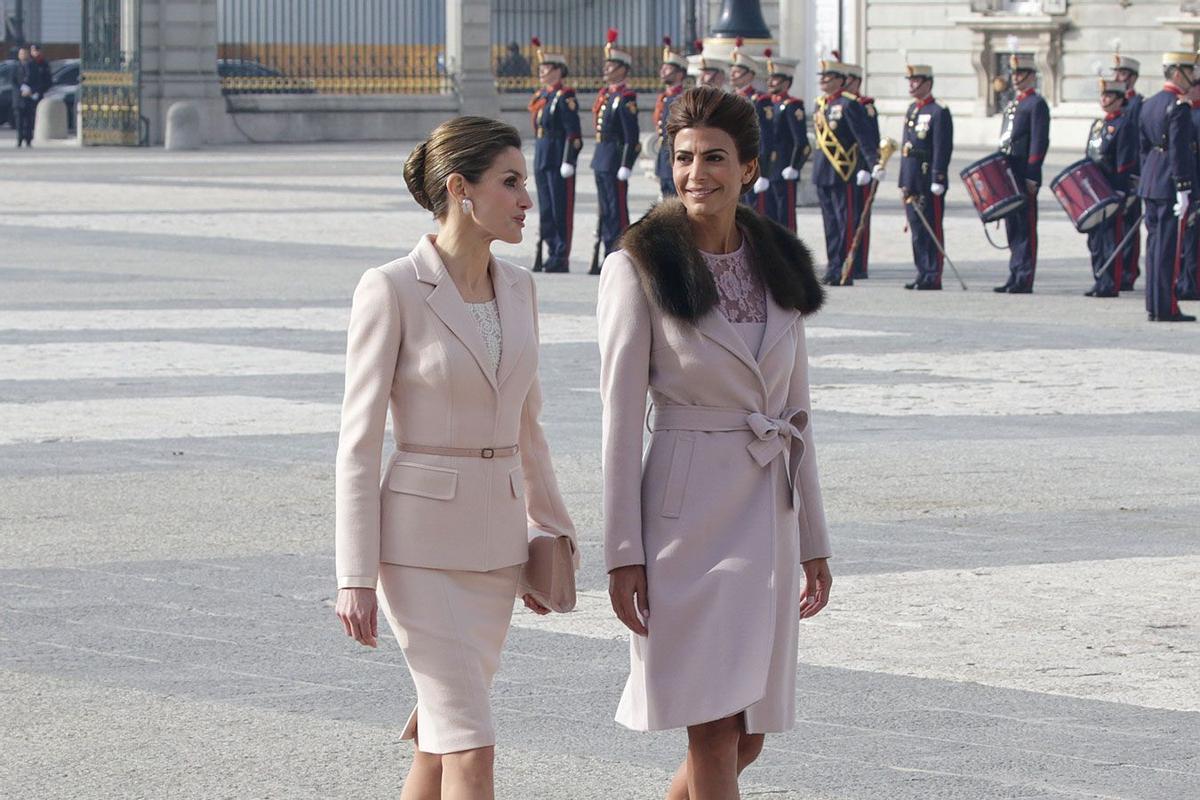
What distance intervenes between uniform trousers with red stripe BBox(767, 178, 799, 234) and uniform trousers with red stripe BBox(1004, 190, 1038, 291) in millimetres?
2516

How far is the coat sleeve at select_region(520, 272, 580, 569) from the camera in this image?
4.32 m

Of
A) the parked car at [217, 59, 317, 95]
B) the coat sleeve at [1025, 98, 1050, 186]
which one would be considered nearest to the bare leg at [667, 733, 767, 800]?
the coat sleeve at [1025, 98, 1050, 186]

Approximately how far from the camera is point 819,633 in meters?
6.44

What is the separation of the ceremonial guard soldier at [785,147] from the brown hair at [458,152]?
15.3 m

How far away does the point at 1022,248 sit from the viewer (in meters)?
17.2

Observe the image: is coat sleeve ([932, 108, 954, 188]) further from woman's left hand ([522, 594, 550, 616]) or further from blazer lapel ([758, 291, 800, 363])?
woman's left hand ([522, 594, 550, 616])

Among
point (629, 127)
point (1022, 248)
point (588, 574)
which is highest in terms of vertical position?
point (629, 127)

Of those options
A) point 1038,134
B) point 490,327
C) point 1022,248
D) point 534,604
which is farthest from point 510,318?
point 1038,134

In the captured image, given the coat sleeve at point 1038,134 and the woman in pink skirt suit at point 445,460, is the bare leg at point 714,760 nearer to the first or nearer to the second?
the woman in pink skirt suit at point 445,460

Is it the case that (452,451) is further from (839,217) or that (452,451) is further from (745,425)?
(839,217)

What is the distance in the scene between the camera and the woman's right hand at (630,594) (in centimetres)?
414

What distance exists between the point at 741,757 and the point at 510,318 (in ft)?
2.87

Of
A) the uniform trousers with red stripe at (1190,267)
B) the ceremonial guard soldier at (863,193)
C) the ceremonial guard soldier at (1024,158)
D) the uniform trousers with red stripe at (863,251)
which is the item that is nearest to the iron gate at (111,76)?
the ceremonial guard soldier at (863,193)

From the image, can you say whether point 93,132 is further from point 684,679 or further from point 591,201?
point 684,679
